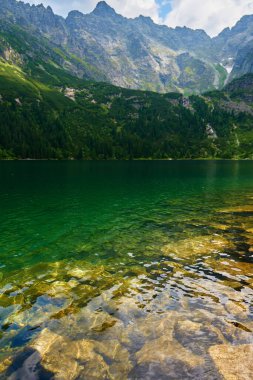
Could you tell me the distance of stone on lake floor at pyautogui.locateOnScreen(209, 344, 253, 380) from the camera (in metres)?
11.6

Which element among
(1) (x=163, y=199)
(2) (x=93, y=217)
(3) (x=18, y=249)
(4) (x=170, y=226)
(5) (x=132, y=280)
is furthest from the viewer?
(1) (x=163, y=199)

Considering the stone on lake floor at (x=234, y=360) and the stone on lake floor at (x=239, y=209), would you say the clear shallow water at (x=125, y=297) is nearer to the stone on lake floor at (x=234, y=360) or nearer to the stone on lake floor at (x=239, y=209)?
the stone on lake floor at (x=234, y=360)

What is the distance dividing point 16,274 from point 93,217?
22278 millimetres

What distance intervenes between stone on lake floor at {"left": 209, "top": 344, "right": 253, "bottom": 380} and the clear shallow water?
0.06 meters

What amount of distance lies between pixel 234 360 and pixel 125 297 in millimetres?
8189

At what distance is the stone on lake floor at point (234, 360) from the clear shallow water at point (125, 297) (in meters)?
0.06

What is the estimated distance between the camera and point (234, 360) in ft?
41.1

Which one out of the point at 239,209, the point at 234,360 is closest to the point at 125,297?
the point at 234,360

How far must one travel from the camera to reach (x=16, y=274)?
23.3 meters

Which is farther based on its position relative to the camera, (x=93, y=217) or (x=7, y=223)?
(x=93, y=217)

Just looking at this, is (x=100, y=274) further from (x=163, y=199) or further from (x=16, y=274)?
(x=163, y=199)

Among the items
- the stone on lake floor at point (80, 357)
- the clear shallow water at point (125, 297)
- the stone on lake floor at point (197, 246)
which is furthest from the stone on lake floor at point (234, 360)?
the stone on lake floor at point (197, 246)

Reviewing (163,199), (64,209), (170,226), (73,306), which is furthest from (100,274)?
(163,199)

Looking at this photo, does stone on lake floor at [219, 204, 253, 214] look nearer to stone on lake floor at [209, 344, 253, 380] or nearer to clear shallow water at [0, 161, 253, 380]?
clear shallow water at [0, 161, 253, 380]
